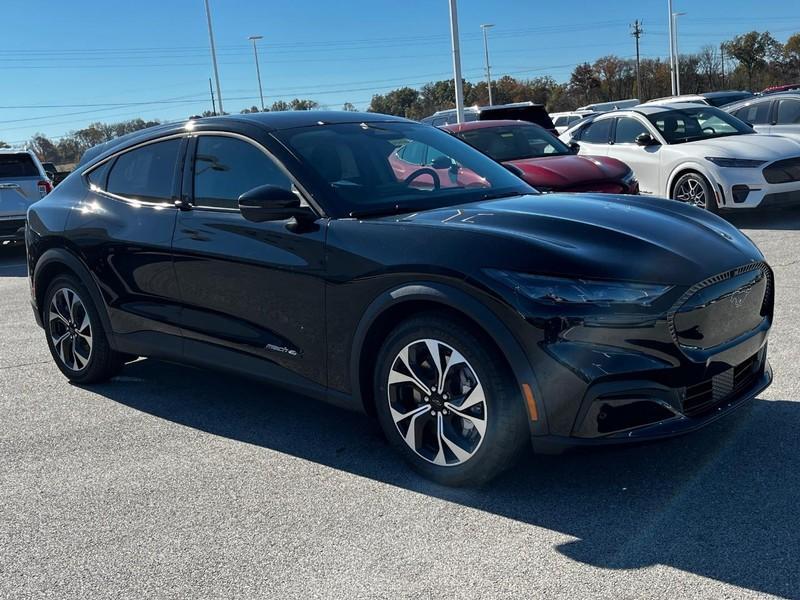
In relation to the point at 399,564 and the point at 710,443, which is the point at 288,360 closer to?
the point at 399,564

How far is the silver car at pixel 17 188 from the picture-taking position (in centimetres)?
1350

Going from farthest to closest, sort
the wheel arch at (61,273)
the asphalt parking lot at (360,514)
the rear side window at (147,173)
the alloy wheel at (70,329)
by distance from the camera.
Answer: the alloy wheel at (70,329)
the wheel arch at (61,273)
the rear side window at (147,173)
the asphalt parking lot at (360,514)

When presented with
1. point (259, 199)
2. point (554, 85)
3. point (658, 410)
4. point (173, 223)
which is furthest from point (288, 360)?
point (554, 85)

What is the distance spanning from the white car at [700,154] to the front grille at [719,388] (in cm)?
730

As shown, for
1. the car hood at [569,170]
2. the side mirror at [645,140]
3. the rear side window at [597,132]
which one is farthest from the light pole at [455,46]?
the car hood at [569,170]

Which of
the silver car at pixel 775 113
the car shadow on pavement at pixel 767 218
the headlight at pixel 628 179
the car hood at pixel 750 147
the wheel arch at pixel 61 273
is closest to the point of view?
the wheel arch at pixel 61 273

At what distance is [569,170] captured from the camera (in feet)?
32.3

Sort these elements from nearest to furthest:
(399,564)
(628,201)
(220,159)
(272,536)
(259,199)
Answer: (399,564), (272,536), (259,199), (628,201), (220,159)

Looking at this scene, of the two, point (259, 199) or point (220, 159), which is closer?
point (259, 199)

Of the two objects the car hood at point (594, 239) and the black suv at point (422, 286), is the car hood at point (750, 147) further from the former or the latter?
the car hood at point (594, 239)

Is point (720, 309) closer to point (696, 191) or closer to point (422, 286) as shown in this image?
point (422, 286)

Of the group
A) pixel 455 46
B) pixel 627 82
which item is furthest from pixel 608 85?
pixel 455 46

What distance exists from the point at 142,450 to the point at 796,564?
10.3 ft

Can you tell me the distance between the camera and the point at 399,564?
313cm
